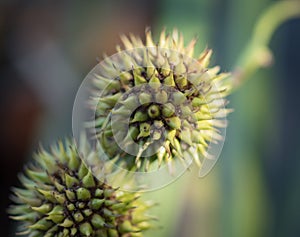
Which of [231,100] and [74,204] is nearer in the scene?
[74,204]

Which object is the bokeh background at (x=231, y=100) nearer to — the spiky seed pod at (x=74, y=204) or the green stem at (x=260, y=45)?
the green stem at (x=260, y=45)

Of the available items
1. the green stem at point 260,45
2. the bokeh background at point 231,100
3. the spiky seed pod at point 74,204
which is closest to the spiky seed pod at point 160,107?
the spiky seed pod at point 74,204

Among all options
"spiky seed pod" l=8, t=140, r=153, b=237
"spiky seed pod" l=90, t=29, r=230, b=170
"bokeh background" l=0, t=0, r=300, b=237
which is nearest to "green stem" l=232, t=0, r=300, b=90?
"bokeh background" l=0, t=0, r=300, b=237

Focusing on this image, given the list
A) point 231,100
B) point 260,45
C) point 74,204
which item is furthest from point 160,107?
point 231,100

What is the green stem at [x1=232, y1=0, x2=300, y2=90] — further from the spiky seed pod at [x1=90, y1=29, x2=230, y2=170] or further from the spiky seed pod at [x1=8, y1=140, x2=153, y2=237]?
the spiky seed pod at [x1=8, y1=140, x2=153, y2=237]

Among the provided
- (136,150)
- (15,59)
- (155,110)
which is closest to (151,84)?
(155,110)

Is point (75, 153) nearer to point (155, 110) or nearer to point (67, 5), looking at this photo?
point (155, 110)

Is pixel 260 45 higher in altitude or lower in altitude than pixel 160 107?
higher

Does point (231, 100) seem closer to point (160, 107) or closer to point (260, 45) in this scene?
point (260, 45)
